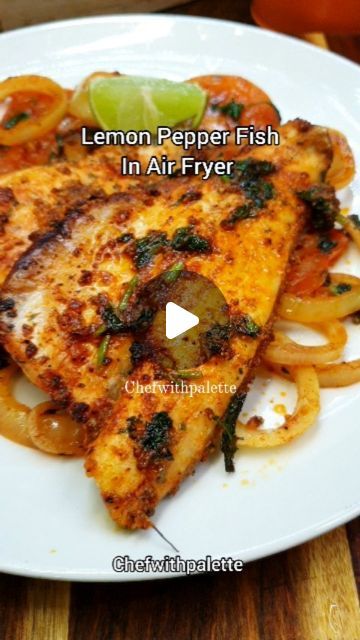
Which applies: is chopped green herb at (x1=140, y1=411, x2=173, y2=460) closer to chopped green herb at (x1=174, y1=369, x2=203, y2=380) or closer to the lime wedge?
chopped green herb at (x1=174, y1=369, x2=203, y2=380)

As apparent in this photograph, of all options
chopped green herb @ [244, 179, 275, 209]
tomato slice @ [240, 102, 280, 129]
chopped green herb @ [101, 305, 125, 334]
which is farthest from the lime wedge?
chopped green herb @ [101, 305, 125, 334]

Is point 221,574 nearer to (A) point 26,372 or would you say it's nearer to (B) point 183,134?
(A) point 26,372

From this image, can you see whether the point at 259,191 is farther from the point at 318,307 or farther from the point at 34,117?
the point at 34,117

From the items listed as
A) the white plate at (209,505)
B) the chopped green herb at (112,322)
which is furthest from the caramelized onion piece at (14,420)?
the chopped green herb at (112,322)

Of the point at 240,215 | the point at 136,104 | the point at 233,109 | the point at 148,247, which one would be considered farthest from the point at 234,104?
the point at 148,247

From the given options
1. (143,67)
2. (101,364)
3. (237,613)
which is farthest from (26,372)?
(143,67)

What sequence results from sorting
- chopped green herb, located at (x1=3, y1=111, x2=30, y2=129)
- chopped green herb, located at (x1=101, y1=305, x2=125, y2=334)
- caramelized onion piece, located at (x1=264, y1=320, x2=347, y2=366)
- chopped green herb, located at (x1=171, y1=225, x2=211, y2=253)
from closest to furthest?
chopped green herb, located at (x1=101, y1=305, x2=125, y2=334)
chopped green herb, located at (x1=171, y1=225, x2=211, y2=253)
caramelized onion piece, located at (x1=264, y1=320, x2=347, y2=366)
chopped green herb, located at (x1=3, y1=111, x2=30, y2=129)
